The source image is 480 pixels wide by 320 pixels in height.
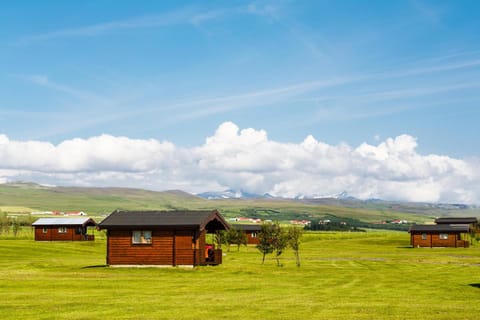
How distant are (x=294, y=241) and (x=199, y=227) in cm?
1067

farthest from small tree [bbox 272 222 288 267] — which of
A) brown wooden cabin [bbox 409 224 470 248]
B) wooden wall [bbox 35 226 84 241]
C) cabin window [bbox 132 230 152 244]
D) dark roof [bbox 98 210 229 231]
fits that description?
wooden wall [bbox 35 226 84 241]

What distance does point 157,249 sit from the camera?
5059cm

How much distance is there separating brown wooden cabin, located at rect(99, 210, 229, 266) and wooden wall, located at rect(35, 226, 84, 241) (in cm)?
6525

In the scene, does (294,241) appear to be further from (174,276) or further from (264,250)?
(174,276)

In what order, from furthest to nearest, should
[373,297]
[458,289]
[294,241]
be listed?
[294,241]
[458,289]
[373,297]

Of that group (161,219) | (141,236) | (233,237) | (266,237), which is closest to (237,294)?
(161,219)

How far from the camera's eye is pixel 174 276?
4238 centimetres

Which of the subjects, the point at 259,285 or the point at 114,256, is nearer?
the point at 259,285

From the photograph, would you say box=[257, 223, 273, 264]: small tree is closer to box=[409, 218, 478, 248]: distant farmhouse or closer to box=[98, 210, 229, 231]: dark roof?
box=[98, 210, 229, 231]: dark roof

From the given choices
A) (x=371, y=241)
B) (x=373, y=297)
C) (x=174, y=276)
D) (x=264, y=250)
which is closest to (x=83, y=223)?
(x=371, y=241)

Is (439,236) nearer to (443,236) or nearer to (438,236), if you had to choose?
(438,236)

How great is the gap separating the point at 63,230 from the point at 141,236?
67.9 m

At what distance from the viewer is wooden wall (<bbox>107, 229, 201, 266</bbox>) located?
50094mm

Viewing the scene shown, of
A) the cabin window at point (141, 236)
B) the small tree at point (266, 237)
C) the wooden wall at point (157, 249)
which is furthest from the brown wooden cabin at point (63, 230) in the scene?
the cabin window at point (141, 236)
